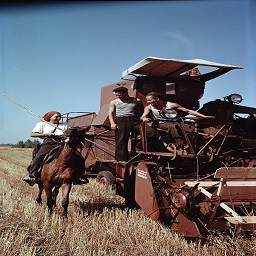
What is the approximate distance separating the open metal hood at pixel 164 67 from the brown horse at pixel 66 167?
184 cm

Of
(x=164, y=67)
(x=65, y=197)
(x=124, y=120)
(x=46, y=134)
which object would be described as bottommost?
(x=65, y=197)

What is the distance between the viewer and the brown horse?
7705 mm

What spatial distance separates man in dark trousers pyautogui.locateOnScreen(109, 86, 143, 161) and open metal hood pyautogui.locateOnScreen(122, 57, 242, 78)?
0.65m

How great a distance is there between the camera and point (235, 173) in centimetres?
586

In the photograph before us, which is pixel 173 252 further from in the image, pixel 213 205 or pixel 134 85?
pixel 134 85

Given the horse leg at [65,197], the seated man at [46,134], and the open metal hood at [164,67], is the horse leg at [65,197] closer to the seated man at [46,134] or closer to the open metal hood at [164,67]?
the seated man at [46,134]

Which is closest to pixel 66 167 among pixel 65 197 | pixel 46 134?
pixel 65 197

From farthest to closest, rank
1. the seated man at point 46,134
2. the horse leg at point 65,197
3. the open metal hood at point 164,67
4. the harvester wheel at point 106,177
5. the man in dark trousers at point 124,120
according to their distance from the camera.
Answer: the harvester wheel at point 106,177
the seated man at point 46,134
the open metal hood at point 164,67
the man in dark trousers at point 124,120
the horse leg at point 65,197

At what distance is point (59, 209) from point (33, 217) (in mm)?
1532

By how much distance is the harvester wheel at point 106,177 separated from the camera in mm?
10945

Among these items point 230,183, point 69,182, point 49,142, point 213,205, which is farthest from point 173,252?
point 49,142

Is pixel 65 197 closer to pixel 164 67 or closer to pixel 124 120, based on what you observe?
pixel 124 120

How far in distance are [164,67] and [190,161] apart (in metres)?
2.17

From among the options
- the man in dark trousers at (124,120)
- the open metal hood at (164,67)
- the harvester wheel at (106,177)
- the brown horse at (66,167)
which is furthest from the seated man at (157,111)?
the harvester wheel at (106,177)
